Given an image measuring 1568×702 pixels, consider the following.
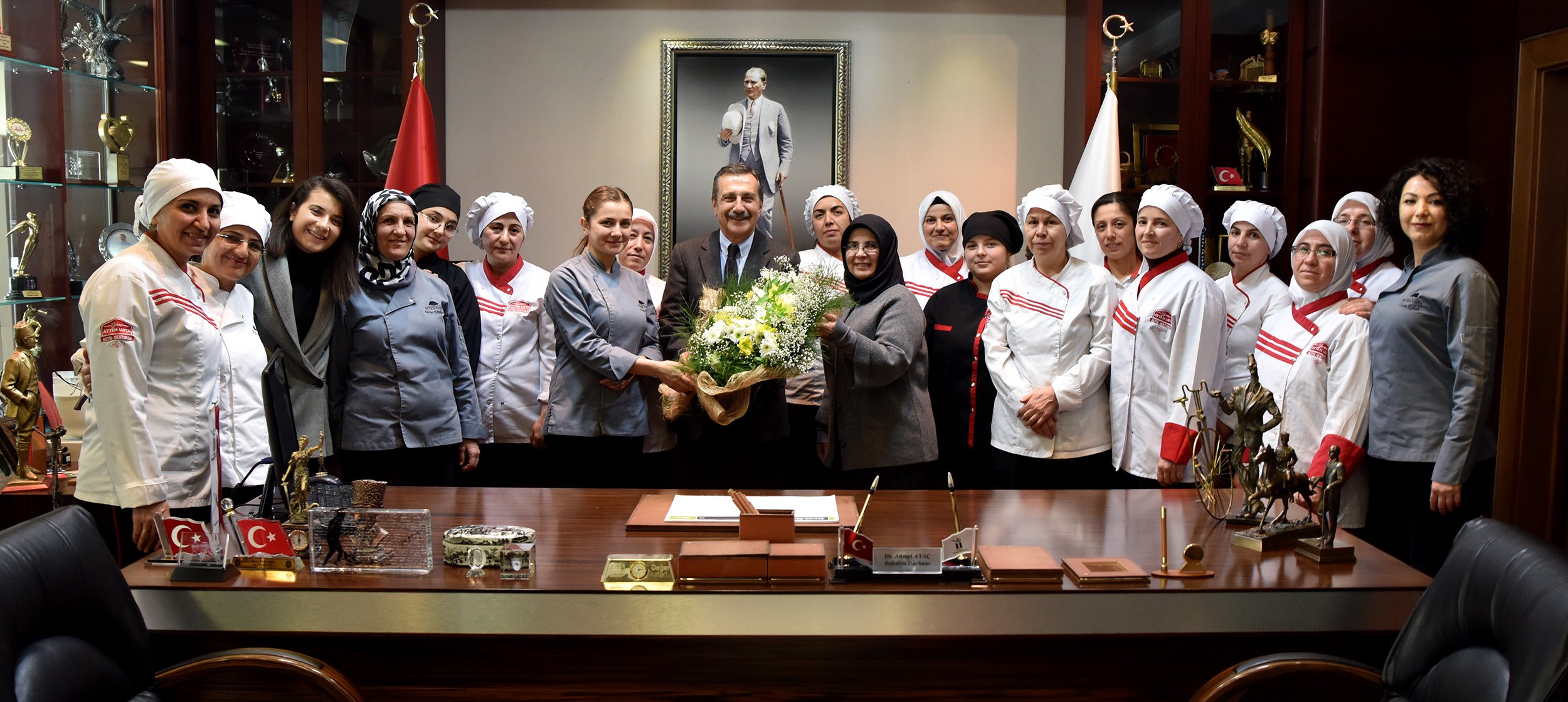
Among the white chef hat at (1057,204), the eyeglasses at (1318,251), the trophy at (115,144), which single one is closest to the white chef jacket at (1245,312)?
the eyeglasses at (1318,251)

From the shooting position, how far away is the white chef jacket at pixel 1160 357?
3562 millimetres

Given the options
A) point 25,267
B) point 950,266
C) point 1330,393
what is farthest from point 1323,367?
point 25,267

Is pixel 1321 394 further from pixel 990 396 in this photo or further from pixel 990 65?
pixel 990 65

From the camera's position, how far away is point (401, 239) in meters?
Answer: 3.48

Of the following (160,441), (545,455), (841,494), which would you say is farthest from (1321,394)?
(160,441)

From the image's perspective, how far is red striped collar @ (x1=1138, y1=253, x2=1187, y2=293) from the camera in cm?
368

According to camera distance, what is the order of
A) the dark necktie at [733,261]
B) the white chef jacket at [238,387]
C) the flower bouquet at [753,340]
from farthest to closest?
the dark necktie at [733,261]
the flower bouquet at [753,340]
the white chef jacket at [238,387]

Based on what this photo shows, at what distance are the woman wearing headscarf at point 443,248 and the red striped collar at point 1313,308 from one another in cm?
301

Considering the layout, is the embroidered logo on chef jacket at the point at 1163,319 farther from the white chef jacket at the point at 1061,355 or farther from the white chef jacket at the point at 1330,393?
the white chef jacket at the point at 1330,393

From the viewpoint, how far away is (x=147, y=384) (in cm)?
270

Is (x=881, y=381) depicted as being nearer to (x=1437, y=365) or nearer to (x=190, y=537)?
(x=1437, y=365)

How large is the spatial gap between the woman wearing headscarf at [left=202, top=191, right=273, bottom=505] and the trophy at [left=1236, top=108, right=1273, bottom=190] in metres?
4.66

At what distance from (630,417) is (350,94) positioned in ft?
10.2

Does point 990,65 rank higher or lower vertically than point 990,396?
higher
